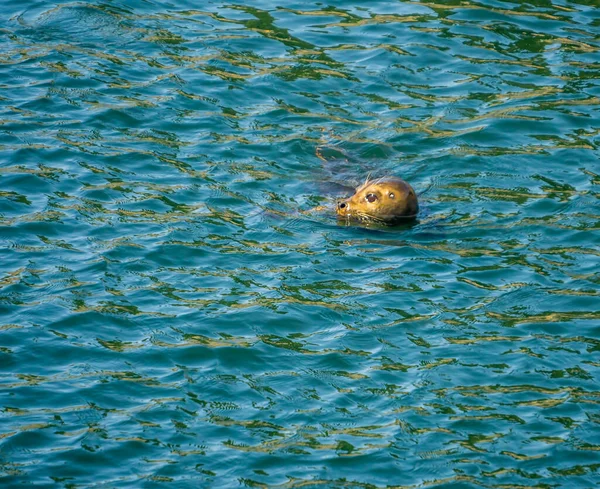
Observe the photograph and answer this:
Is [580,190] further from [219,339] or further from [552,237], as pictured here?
[219,339]

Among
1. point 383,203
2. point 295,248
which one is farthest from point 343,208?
point 295,248

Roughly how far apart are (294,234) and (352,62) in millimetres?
4023

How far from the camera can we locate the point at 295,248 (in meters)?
8.71

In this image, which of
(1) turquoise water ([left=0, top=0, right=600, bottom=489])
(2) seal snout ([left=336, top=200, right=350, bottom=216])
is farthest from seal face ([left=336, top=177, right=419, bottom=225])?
(1) turquoise water ([left=0, top=0, right=600, bottom=489])

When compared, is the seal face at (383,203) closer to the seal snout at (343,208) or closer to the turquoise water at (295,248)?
the seal snout at (343,208)

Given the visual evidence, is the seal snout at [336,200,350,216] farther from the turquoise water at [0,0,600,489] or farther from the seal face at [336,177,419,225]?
the turquoise water at [0,0,600,489]

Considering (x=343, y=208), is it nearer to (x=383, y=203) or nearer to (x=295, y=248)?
(x=383, y=203)

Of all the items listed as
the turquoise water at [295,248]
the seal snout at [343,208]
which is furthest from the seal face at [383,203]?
the turquoise water at [295,248]

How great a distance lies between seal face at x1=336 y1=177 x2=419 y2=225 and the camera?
9.09m

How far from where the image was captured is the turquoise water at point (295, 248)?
21.0 feet

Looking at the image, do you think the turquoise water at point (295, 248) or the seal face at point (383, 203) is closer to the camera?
the turquoise water at point (295, 248)

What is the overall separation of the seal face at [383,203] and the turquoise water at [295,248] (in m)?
0.15

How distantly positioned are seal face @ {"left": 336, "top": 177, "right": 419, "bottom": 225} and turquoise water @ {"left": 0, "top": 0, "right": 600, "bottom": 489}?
153mm

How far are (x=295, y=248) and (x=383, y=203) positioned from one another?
1013 mm
